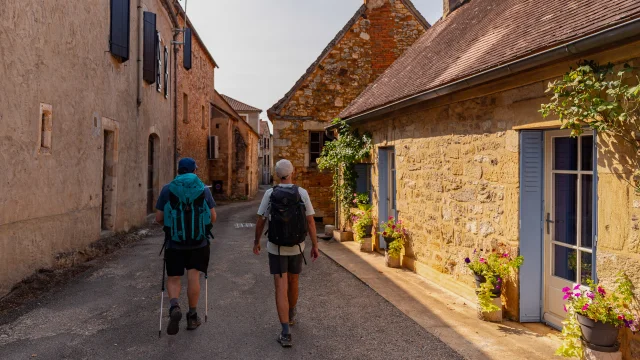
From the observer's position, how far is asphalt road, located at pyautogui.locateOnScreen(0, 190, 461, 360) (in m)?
3.82

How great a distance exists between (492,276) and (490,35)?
3300mm

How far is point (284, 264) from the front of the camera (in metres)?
4.07

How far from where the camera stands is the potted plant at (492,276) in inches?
181

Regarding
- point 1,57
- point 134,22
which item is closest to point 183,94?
point 134,22

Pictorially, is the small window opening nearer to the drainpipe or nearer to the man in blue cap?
the man in blue cap

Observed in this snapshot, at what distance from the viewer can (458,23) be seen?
8516mm

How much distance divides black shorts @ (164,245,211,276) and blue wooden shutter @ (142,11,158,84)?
8227 millimetres

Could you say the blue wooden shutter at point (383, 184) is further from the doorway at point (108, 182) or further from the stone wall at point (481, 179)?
the doorway at point (108, 182)

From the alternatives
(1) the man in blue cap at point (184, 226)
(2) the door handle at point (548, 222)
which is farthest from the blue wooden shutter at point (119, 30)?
(2) the door handle at point (548, 222)

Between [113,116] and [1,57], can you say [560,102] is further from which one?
[113,116]

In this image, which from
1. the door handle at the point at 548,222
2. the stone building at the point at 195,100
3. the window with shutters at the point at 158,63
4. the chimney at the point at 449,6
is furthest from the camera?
the stone building at the point at 195,100

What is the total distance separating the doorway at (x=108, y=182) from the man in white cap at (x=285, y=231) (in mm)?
6533

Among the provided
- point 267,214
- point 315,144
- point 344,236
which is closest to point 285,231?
point 267,214

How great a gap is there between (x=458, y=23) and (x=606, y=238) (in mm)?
6028
